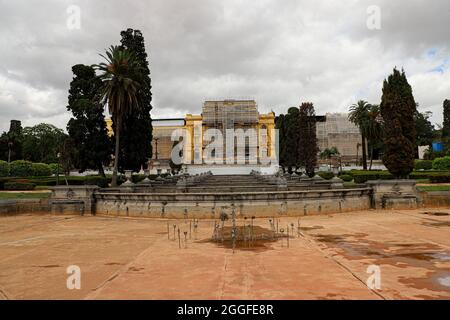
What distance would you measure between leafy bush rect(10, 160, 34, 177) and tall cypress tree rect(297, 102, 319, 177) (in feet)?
118

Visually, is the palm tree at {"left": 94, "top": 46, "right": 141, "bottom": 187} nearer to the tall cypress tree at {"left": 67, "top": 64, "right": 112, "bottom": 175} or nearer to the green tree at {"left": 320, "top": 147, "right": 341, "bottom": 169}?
the tall cypress tree at {"left": 67, "top": 64, "right": 112, "bottom": 175}

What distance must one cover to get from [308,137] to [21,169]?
36.9 metres

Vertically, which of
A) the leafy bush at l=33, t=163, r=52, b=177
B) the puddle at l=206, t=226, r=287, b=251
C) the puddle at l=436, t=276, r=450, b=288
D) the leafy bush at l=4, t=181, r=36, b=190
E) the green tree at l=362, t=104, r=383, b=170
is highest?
the green tree at l=362, t=104, r=383, b=170

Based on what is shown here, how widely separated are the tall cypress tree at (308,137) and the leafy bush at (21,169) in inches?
1412

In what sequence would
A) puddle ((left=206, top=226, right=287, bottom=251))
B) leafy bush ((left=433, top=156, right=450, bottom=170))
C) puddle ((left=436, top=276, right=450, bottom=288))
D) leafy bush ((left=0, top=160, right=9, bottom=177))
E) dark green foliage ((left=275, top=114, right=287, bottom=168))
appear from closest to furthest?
puddle ((left=436, top=276, right=450, bottom=288))
puddle ((left=206, top=226, right=287, bottom=251))
leafy bush ((left=0, top=160, right=9, bottom=177))
leafy bush ((left=433, top=156, right=450, bottom=170))
dark green foliage ((left=275, top=114, right=287, bottom=168))

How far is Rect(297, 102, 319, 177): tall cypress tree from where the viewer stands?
33.9 metres

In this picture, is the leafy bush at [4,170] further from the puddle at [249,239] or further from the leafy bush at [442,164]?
the leafy bush at [442,164]

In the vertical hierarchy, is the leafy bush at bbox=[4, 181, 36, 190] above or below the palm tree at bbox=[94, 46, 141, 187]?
below

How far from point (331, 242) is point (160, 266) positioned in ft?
16.6

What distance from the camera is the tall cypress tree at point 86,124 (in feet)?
108

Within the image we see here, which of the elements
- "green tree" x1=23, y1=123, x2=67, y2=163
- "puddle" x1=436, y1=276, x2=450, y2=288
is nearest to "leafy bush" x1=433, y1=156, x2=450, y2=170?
"puddle" x1=436, y1=276, x2=450, y2=288

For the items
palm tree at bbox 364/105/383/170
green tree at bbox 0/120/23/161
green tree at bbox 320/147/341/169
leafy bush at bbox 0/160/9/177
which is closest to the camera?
leafy bush at bbox 0/160/9/177

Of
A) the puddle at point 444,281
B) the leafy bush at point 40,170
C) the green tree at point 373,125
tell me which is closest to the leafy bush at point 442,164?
the green tree at point 373,125
